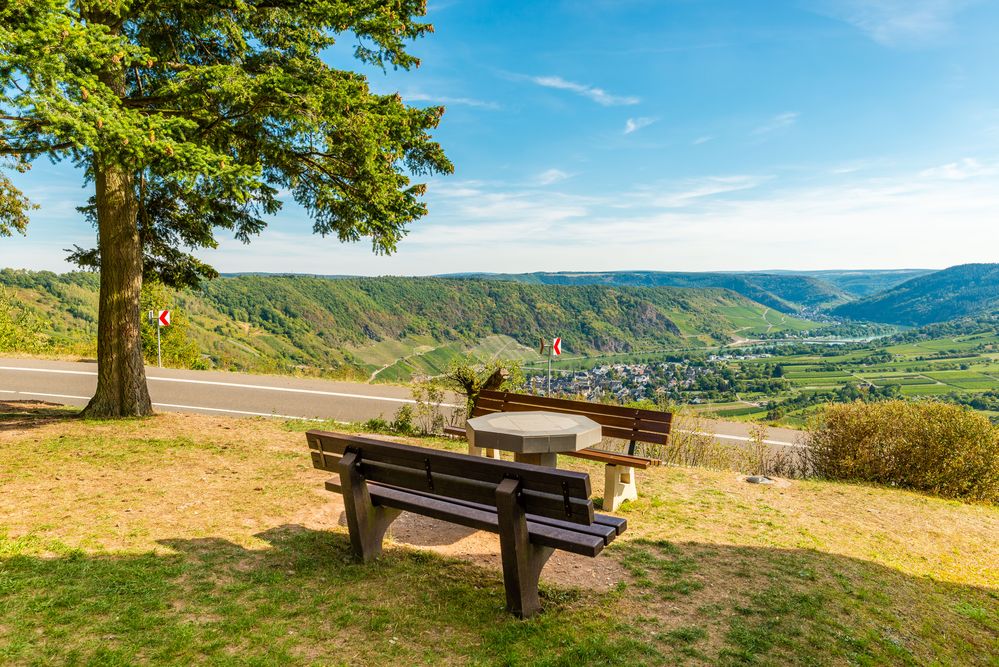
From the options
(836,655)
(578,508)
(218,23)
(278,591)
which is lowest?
(836,655)

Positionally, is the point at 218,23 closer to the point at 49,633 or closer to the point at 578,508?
the point at 49,633

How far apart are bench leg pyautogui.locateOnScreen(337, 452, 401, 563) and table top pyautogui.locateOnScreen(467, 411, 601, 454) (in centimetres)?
119

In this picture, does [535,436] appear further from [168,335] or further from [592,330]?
[592,330]

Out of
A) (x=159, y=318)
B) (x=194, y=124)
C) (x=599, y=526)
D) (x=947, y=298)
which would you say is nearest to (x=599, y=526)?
(x=599, y=526)

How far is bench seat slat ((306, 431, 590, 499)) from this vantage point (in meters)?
2.94

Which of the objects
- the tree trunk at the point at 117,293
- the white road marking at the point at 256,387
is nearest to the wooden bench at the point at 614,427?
the tree trunk at the point at 117,293

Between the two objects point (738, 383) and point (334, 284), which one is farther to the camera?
point (334, 284)

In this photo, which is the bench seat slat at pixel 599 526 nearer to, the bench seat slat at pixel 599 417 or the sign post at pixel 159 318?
the bench seat slat at pixel 599 417

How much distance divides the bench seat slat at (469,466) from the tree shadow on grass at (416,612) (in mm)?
829

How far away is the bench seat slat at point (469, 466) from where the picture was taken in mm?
2943

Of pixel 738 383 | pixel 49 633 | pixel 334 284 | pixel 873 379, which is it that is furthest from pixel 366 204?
pixel 334 284

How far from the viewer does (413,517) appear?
5184mm

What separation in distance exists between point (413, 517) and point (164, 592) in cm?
217

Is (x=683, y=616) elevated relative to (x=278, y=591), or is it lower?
lower
